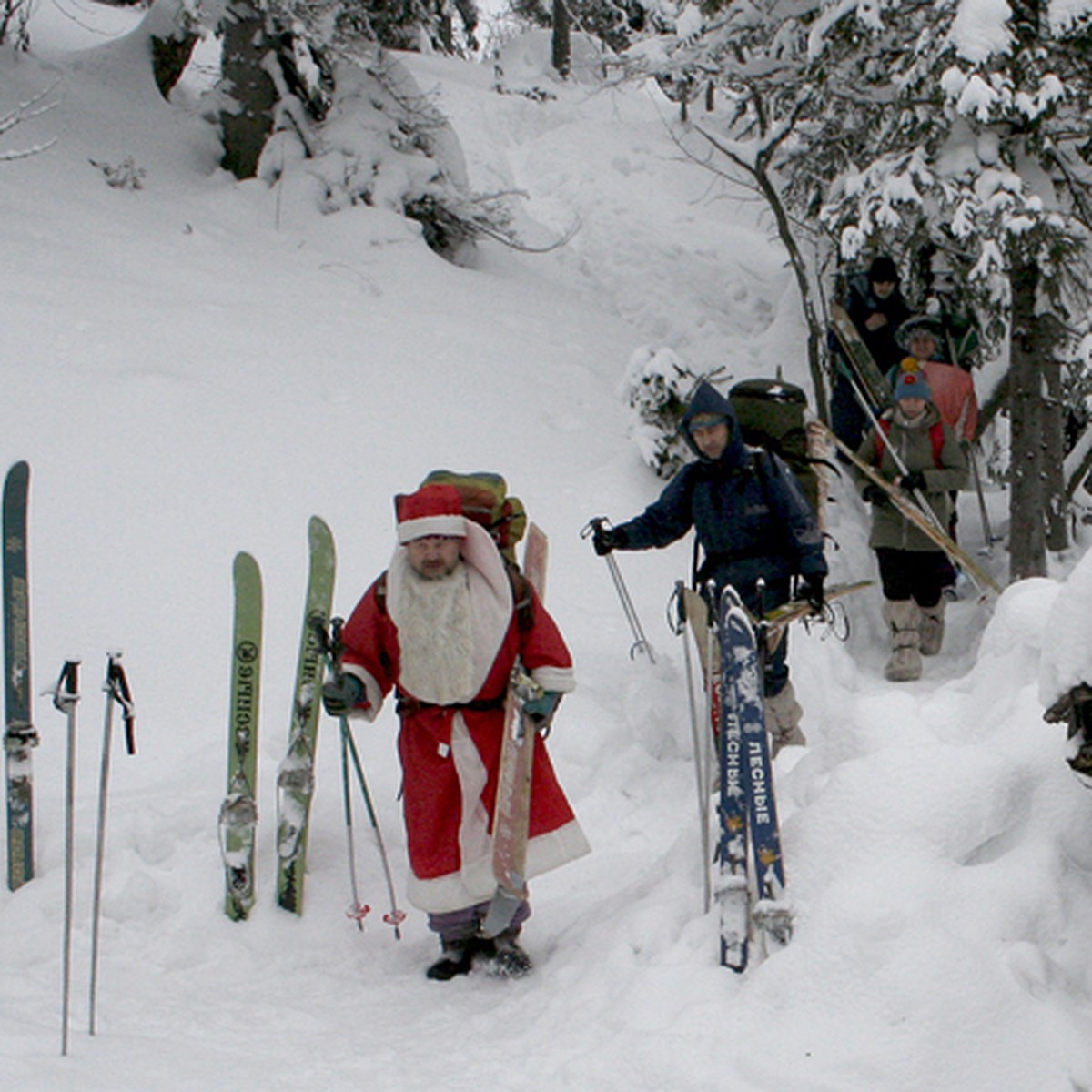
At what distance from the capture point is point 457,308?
36.6 feet

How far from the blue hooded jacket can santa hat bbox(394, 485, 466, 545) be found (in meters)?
1.67

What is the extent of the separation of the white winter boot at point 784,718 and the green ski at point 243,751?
265cm

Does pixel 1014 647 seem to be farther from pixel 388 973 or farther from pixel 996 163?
pixel 996 163

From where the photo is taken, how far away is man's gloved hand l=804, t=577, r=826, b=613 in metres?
5.46

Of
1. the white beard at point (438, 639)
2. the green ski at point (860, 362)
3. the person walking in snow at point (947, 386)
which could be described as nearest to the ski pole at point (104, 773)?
the white beard at point (438, 639)

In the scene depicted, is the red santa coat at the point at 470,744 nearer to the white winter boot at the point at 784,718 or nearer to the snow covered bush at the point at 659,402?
the white winter boot at the point at 784,718

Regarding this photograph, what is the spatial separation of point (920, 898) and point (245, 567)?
2759 mm

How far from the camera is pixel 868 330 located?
30.5 feet

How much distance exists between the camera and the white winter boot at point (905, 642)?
7.37 meters

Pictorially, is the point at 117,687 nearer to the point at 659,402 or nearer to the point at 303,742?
the point at 303,742

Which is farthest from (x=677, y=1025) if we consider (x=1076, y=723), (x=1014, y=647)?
(x=1014, y=647)

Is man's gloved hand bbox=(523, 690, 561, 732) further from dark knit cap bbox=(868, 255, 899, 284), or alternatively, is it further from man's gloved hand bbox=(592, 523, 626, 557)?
dark knit cap bbox=(868, 255, 899, 284)

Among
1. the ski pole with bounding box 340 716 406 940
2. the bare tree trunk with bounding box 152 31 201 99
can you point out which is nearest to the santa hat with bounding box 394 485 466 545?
the ski pole with bounding box 340 716 406 940

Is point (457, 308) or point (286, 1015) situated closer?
point (286, 1015)
